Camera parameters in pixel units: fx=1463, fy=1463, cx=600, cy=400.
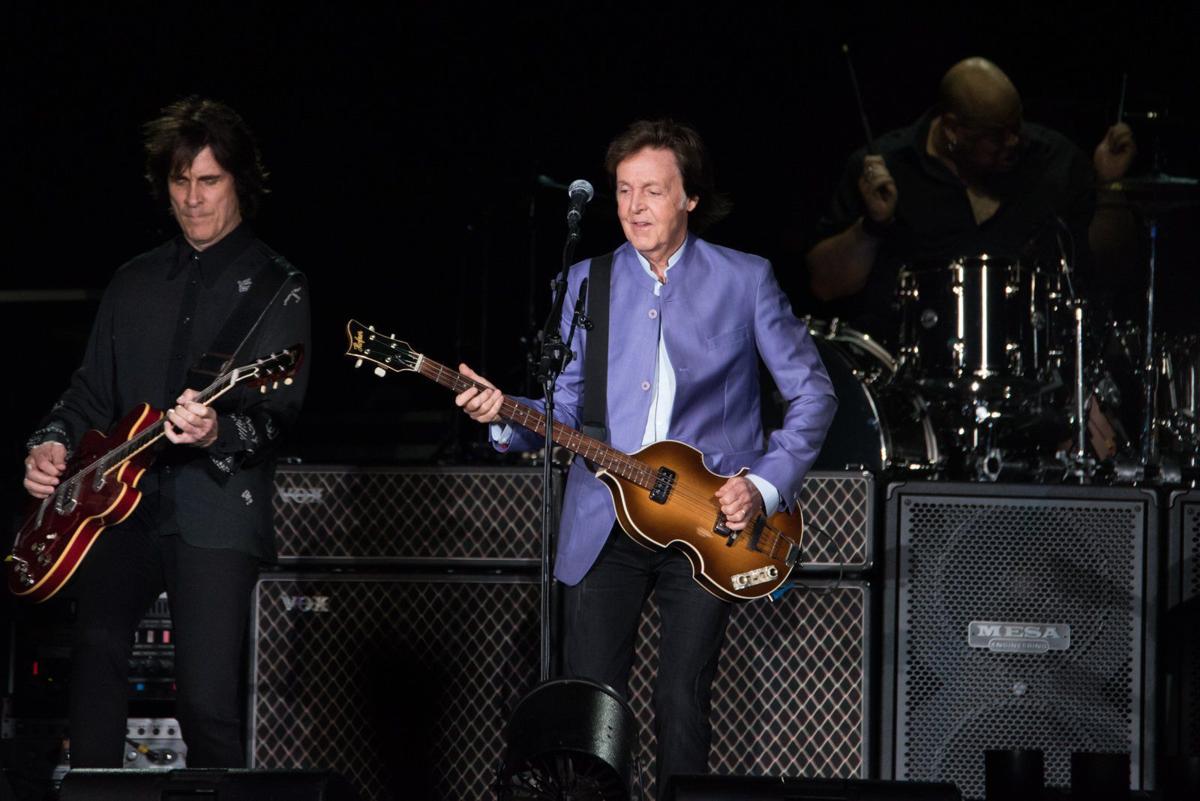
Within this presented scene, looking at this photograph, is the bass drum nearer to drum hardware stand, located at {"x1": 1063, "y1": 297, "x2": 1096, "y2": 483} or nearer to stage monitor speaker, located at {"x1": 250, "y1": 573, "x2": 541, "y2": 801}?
drum hardware stand, located at {"x1": 1063, "y1": 297, "x2": 1096, "y2": 483}

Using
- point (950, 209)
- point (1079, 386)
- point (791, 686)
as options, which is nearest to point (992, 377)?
point (1079, 386)

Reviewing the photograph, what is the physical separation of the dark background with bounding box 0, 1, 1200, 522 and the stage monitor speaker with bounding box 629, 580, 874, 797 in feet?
9.38

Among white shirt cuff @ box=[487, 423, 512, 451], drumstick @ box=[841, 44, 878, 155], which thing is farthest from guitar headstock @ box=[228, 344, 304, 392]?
drumstick @ box=[841, 44, 878, 155]

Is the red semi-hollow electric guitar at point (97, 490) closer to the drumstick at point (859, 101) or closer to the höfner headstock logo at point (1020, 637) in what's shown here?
the höfner headstock logo at point (1020, 637)

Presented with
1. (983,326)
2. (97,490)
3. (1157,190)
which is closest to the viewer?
(97,490)

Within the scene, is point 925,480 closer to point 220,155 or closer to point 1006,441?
point 1006,441

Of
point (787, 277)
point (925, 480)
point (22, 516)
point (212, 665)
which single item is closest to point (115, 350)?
point (212, 665)

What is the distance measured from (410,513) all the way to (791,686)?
1.45m

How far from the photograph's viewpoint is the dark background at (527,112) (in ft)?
25.5

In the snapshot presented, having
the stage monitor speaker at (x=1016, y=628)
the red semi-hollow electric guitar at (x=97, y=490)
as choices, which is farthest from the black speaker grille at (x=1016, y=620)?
the red semi-hollow electric guitar at (x=97, y=490)

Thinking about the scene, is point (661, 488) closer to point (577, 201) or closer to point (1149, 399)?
point (577, 201)

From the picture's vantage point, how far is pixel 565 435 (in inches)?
154

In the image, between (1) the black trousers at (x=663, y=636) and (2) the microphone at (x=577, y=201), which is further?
(1) the black trousers at (x=663, y=636)

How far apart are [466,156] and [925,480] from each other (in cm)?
367
